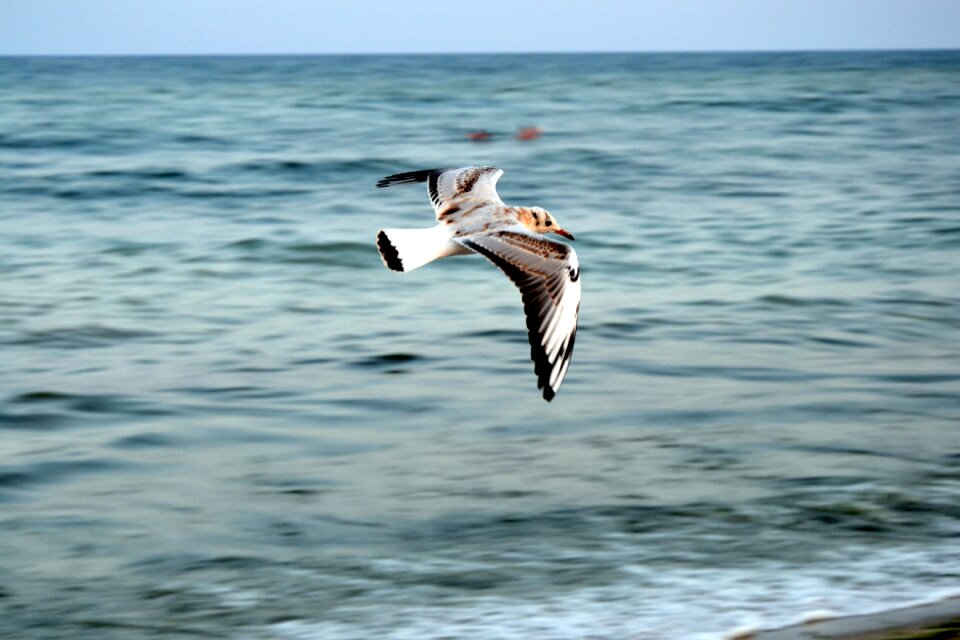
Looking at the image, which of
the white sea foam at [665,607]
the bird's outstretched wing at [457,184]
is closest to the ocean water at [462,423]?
the white sea foam at [665,607]

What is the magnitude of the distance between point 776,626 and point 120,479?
103 inches

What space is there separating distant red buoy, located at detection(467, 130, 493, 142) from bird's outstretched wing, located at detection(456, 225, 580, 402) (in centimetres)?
1661

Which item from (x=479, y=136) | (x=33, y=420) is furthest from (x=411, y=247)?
(x=479, y=136)

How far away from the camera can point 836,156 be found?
18.3 m

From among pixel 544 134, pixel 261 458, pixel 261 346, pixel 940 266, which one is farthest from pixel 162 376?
pixel 544 134

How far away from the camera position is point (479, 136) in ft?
72.2

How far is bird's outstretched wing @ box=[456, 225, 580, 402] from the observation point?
15.5 ft

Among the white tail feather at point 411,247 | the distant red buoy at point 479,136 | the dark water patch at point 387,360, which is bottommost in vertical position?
the dark water patch at point 387,360

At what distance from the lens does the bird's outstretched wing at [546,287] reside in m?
4.72

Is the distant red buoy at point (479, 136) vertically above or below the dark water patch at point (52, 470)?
above

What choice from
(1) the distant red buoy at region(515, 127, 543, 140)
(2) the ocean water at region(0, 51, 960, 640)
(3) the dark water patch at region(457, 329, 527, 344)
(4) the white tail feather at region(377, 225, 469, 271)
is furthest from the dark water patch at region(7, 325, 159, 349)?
(1) the distant red buoy at region(515, 127, 543, 140)

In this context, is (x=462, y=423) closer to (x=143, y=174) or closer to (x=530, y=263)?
(x=530, y=263)

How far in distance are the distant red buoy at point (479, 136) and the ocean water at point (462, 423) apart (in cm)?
755

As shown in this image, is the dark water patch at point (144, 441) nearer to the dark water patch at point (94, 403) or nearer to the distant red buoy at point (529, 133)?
the dark water patch at point (94, 403)
